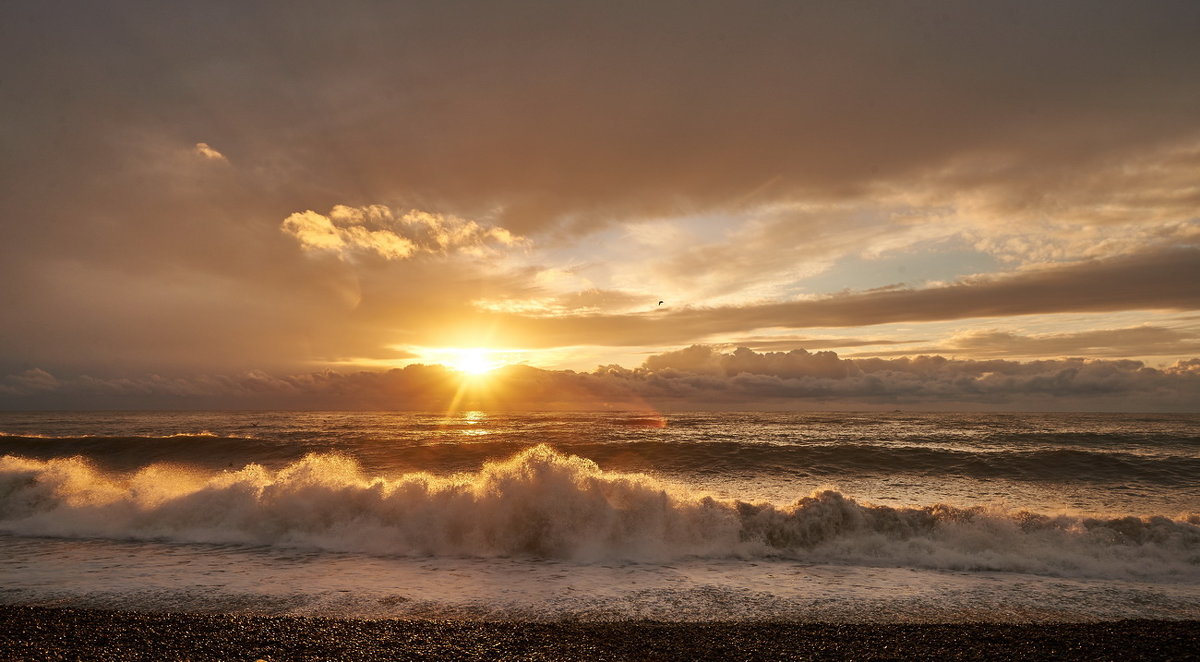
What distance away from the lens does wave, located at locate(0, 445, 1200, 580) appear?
12000mm

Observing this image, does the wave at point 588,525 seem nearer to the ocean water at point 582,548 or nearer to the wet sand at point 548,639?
the ocean water at point 582,548

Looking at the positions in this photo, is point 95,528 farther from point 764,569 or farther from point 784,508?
point 784,508

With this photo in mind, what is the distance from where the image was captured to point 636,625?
26.1ft

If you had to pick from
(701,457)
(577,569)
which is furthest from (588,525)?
(701,457)

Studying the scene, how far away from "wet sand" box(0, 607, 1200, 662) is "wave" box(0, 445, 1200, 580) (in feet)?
13.7

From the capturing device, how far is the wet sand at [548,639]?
6859 millimetres

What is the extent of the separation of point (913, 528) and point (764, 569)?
431 cm

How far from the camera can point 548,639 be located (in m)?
7.39

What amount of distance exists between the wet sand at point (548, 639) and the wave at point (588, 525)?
4163 mm

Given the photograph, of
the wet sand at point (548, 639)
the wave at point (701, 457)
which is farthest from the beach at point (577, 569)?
the wave at point (701, 457)

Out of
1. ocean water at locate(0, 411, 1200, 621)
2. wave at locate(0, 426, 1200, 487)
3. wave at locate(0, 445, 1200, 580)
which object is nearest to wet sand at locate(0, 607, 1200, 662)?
ocean water at locate(0, 411, 1200, 621)

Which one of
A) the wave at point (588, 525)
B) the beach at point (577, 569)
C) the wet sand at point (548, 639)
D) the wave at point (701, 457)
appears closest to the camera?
the wet sand at point (548, 639)

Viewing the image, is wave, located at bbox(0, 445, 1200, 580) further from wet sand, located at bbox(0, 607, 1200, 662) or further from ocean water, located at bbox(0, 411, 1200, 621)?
wet sand, located at bbox(0, 607, 1200, 662)

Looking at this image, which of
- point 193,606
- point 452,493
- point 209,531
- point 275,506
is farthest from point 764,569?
point 209,531
